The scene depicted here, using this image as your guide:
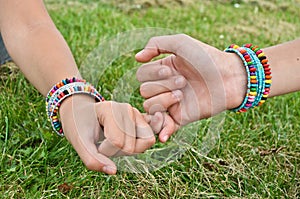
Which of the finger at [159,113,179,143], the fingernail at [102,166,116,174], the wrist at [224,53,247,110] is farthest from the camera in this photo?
the wrist at [224,53,247,110]

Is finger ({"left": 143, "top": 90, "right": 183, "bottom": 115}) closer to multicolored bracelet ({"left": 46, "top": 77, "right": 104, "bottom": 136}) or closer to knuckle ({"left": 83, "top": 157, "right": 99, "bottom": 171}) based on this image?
multicolored bracelet ({"left": 46, "top": 77, "right": 104, "bottom": 136})

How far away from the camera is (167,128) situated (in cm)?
132

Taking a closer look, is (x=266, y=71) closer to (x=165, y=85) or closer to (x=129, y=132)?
(x=165, y=85)

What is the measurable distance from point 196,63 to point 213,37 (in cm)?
156

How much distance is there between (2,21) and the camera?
4.96 ft

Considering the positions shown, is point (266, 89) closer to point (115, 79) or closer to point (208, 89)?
point (208, 89)

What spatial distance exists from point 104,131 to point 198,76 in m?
0.36

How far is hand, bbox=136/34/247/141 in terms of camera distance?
1.34 meters

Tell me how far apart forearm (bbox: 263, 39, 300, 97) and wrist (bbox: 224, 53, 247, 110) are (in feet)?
0.30

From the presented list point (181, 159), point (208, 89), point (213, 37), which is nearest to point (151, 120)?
point (208, 89)

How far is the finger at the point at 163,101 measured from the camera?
135 cm

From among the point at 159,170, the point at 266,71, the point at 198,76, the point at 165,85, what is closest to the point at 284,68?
the point at 266,71

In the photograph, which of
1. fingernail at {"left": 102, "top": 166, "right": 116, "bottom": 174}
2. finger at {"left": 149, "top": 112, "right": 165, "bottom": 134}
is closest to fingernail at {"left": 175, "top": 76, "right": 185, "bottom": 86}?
finger at {"left": 149, "top": 112, "right": 165, "bottom": 134}

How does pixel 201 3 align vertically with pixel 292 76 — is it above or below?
below
